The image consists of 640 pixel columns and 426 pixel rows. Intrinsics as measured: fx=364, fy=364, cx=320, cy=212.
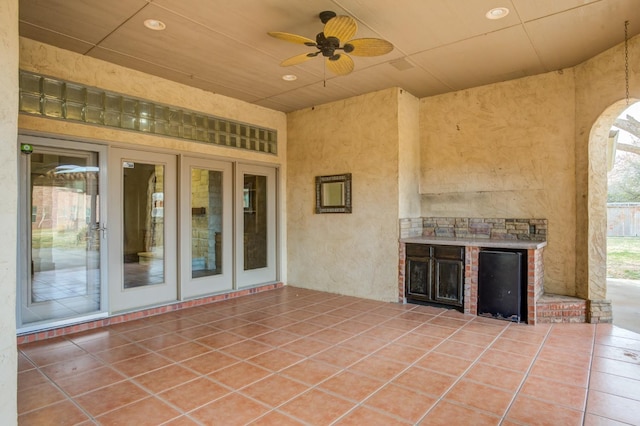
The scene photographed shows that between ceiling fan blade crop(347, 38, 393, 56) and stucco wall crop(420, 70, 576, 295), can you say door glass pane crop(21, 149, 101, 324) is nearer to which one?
ceiling fan blade crop(347, 38, 393, 56)

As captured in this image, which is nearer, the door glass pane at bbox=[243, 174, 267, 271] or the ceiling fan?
the ceiling fan

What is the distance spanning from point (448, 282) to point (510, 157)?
1.96 meters

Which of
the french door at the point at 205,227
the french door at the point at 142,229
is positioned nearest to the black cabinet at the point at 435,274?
the french door at the point at 205,227

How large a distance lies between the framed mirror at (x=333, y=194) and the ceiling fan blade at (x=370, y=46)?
2.61m

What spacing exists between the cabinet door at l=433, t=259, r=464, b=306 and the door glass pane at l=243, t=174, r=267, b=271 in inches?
114

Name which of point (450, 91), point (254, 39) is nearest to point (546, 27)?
point (450, 91)

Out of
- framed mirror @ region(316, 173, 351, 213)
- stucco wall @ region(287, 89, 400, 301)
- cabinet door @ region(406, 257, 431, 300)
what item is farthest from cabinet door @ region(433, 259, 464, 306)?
framed mirror @ region(316, 173, 351, 213)

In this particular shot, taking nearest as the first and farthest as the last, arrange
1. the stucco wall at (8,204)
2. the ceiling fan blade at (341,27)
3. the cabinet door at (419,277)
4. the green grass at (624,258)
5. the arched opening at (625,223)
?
the stucco wall at (8,204) < the ceiling fan blade at (341,27) < the arched opening at (625,223) < the cabinet door at (419,277) < the green grass at (624,258)

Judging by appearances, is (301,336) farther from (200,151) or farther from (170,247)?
(200,151)

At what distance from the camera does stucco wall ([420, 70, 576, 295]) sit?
15.3ft

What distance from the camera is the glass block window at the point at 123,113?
12.7 feet

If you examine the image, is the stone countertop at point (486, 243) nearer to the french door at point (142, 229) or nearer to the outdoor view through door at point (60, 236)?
the french door at point (142, 229)

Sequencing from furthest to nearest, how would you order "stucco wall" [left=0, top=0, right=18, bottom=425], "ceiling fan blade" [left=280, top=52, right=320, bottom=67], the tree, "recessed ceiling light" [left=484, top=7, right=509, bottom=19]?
1. the tree
2. "ceiling fan blade" [left=280, top=52, right=320, bottom=67]
3. "recessed ceiling light" [left=484, top=7, right=509, bottom=19]
4. "stucco wall" [left=0, top=0, right=18, bottom=425]

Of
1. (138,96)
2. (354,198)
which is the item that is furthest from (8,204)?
(354,198)
